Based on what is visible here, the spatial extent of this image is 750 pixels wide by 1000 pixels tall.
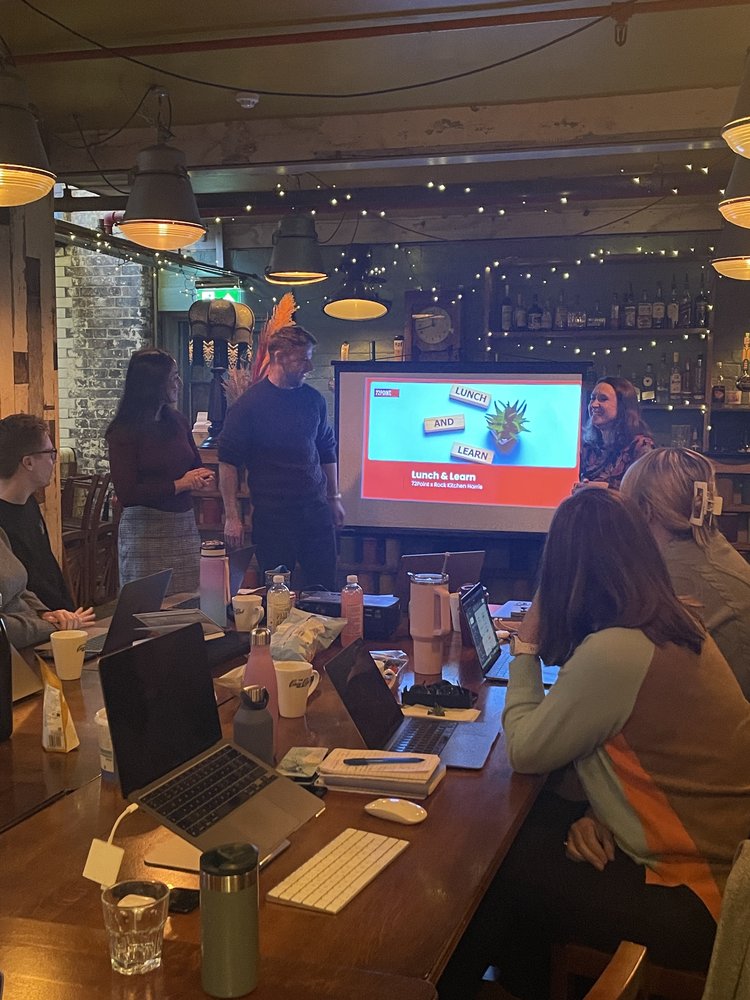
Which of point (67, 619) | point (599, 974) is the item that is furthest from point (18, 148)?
point (599, 974)

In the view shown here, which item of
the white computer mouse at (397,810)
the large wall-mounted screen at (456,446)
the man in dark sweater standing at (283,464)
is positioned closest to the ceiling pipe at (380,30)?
the man in dark sweater standing at (283,464)

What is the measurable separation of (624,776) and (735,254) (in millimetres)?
3682

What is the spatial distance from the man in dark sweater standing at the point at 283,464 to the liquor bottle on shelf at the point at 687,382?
4.34 meters

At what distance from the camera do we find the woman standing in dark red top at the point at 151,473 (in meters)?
4.26

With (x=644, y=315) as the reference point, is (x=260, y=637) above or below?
below

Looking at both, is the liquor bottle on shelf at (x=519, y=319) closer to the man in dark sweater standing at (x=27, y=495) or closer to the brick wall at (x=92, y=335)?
the brick wall at (x=92, y=335)

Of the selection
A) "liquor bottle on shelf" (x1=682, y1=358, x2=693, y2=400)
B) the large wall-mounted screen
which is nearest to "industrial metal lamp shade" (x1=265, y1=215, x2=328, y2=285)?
the large wall-mounted screen

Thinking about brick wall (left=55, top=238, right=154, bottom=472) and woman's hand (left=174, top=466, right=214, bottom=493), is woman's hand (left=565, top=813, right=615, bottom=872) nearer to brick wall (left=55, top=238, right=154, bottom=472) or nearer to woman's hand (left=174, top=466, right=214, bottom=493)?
woman's hand (left=174, top=466, right=214, bottom=493)

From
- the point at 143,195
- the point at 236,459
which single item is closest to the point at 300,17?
the point at 143,195

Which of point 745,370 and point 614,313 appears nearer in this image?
point 745,370

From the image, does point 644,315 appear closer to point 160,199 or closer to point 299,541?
point 299,541

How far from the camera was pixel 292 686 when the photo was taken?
91.4 inches

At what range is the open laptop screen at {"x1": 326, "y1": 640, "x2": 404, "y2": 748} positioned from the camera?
2090 millimetres

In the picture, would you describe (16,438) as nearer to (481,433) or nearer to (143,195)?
(143,195)
